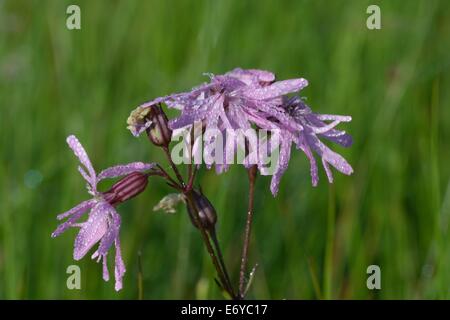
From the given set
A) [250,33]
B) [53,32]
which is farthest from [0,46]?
[250,33]

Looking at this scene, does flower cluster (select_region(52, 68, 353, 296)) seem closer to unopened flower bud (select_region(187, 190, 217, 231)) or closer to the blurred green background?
unopened flower bud (select_region(187, 190, 217, 231))

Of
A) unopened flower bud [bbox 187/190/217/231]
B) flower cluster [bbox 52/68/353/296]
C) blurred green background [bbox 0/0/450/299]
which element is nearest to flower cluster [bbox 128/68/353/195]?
flower cluster [bbox 52/68/353/296]

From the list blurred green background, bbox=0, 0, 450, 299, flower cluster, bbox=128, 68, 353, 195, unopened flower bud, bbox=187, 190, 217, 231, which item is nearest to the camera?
flower cluster, bbox=128, 68, 353, 195

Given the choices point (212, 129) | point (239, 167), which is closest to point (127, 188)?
point (212, 129)

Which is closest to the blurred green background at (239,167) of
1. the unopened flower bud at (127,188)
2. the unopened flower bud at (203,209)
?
the unopened flower bud at (203,209)

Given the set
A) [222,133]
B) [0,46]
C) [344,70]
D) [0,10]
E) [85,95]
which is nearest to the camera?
[222,133]

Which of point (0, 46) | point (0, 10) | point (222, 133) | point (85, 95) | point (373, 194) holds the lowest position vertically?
point (373, 194)

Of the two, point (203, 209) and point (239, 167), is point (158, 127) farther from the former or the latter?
point (239, 167)

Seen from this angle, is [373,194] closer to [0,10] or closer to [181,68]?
[181,68]
